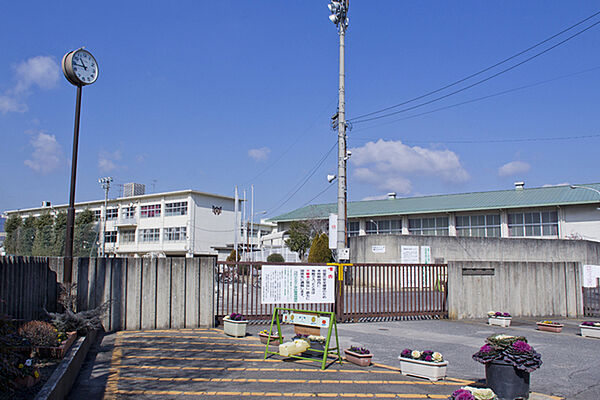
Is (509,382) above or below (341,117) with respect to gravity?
below

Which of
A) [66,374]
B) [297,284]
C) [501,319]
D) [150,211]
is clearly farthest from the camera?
[150,211]

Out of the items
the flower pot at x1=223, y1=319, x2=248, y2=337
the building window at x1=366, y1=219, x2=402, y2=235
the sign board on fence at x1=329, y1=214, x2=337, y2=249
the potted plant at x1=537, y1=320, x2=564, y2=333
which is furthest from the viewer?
the building window at x1=366, y1=219, x2=402, y2=235

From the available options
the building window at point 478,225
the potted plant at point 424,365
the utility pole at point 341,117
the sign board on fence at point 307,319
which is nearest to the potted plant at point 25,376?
the sign board on fence at point 307,319

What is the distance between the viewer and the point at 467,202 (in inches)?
1993

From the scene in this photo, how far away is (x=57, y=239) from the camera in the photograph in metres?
32.9

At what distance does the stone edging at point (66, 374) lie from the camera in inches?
216


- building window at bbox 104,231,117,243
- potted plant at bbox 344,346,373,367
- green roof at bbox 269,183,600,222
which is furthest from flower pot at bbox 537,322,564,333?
building window at bbox 104,231,117,243

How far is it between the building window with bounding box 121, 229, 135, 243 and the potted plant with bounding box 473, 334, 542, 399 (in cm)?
7229

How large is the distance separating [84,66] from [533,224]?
44818 millimetres

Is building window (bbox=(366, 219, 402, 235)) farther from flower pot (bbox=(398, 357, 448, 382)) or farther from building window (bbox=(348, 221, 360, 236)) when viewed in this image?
flower pot (bbox=(398, 357, 448, 382))

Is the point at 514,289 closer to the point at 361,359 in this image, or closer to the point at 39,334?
the point at 361,359

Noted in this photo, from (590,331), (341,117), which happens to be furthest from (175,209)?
(590,331)

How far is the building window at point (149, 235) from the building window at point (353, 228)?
28338 millimetres

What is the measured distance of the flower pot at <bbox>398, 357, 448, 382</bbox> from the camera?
812 centimetres
